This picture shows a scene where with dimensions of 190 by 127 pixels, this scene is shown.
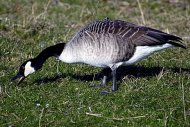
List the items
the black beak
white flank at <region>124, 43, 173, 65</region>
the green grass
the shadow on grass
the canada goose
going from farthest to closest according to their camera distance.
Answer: the shadow on grass → the black beak → white flank at <region>124, 43, 173, 65</region> → the canada goose → the green grass

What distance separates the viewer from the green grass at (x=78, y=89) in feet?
19.0

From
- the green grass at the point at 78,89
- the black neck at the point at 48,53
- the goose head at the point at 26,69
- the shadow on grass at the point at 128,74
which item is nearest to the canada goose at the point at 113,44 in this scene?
the goose head at the point at 26,69

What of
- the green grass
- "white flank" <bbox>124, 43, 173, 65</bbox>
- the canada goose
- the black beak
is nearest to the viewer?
the green grass

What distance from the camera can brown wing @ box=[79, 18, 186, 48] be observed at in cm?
648

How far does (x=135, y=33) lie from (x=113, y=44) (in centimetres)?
38

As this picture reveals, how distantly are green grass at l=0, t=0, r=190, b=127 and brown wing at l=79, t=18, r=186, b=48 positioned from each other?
606mm

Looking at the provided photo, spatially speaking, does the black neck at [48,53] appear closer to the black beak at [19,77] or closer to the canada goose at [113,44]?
the canada goose at [113,44]

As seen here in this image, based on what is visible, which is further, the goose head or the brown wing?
the goose head

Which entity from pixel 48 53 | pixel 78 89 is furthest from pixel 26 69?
pixel 78 89

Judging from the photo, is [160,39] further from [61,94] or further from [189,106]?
[61,94]

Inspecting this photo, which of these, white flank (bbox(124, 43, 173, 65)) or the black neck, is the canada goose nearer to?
white flank (bbox(124, 43, 173, 65))

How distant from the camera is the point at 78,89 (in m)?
6.79

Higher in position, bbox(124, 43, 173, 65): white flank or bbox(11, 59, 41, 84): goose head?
bbox(124, 43, 173, 65): white flank

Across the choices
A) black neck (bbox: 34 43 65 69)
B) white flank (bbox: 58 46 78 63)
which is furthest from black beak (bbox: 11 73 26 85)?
white flank (bbox: 58 46 78 63)
